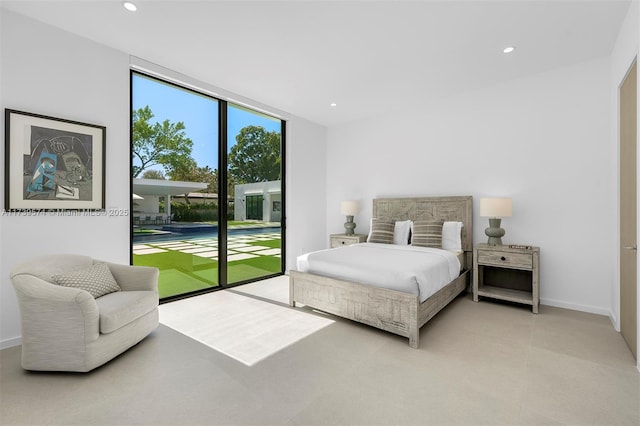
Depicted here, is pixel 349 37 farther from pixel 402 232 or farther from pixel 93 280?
A: pixel 93 280

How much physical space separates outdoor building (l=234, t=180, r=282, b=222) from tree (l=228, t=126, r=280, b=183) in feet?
0.38

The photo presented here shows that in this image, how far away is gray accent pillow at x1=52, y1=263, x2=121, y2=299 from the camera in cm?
245

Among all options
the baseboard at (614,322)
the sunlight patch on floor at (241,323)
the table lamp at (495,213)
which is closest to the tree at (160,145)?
the sunlight patch on floor at (241,323)

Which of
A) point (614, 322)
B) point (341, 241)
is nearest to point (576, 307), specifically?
point (614, 322)

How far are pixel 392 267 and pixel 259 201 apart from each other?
288 centimetres

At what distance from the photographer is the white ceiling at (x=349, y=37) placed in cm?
254

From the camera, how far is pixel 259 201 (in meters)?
5.08

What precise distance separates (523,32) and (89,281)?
4675 millimetres

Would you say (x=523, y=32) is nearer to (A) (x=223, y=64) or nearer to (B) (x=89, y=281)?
(A) (x=223, y=64)

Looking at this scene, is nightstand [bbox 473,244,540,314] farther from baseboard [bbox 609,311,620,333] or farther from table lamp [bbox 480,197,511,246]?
baseboard [bbox 609,311,620,333]

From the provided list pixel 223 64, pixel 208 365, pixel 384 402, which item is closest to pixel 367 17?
pixel 223 64

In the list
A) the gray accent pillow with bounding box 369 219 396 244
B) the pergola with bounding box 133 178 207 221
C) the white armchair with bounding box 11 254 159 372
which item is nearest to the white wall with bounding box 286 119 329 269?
the gray accent pillow with bounding box 369 219 396 244

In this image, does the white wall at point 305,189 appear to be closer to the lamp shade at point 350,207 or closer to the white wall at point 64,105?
the lamp shade at point 350,207

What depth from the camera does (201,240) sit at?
14.2ft
